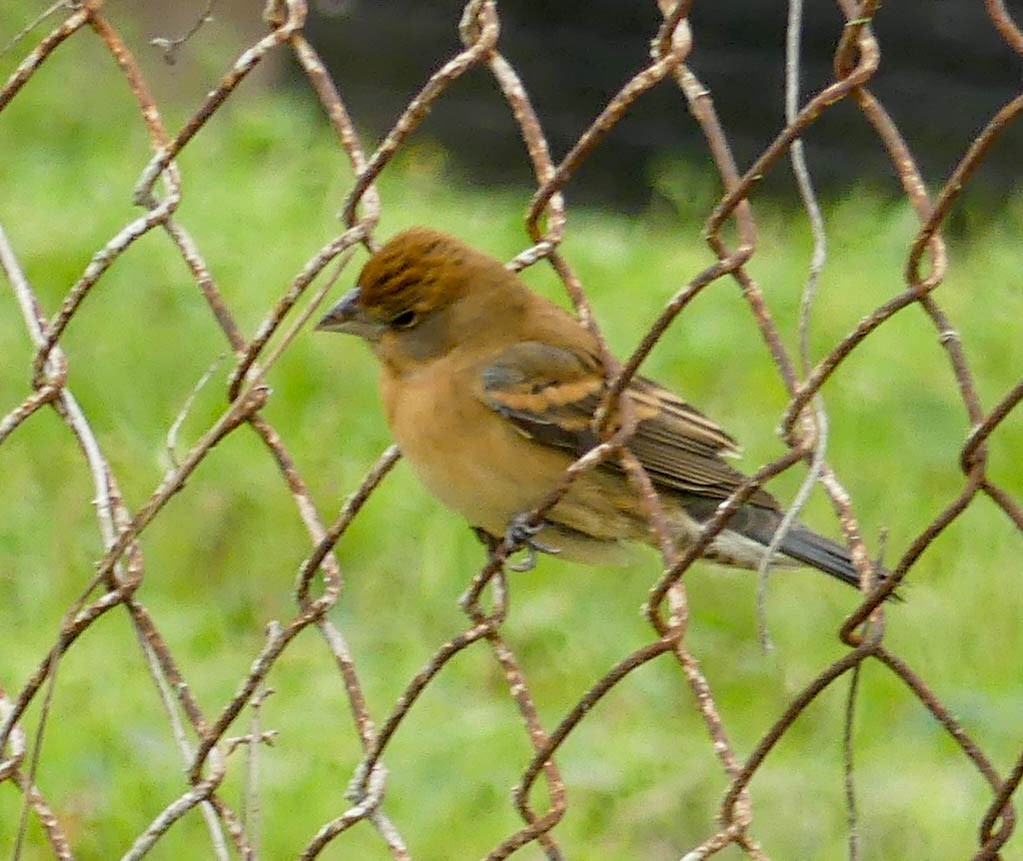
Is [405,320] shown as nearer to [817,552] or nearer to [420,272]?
[420,272]

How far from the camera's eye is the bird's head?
3.48 m

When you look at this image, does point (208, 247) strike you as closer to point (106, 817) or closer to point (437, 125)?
point (437, 125)

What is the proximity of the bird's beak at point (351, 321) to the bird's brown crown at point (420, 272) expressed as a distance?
0.06 feet

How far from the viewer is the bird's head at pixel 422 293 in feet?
11.4

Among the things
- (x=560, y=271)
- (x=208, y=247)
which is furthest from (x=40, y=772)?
(x=208, y=247)

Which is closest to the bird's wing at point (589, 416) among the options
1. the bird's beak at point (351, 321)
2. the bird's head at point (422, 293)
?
the bird's head at point (422, 293)

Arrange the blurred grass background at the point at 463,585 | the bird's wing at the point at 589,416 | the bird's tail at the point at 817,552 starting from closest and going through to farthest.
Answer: the bird's wing at the point at 589,416 → the bird's tail at the point at 817,552 → the blurred grass background at the point at 463,585

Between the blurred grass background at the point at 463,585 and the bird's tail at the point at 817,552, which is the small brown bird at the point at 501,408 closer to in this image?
the bird's tail at the point at 817,552

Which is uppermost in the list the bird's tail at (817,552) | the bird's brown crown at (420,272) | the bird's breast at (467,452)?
the bird's brown crown at (420,272)

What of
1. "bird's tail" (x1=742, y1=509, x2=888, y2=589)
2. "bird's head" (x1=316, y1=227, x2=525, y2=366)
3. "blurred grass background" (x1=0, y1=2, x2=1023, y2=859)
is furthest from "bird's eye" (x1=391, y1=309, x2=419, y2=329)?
"bird's tail" (x1=742, y1=509, x2=888, y2=589)

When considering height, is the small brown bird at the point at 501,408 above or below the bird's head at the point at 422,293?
below

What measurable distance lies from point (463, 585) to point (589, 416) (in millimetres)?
2005

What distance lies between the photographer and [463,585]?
17.2 feet

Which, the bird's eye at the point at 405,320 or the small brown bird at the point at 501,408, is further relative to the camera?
the bird's eye at the point at 405,320
